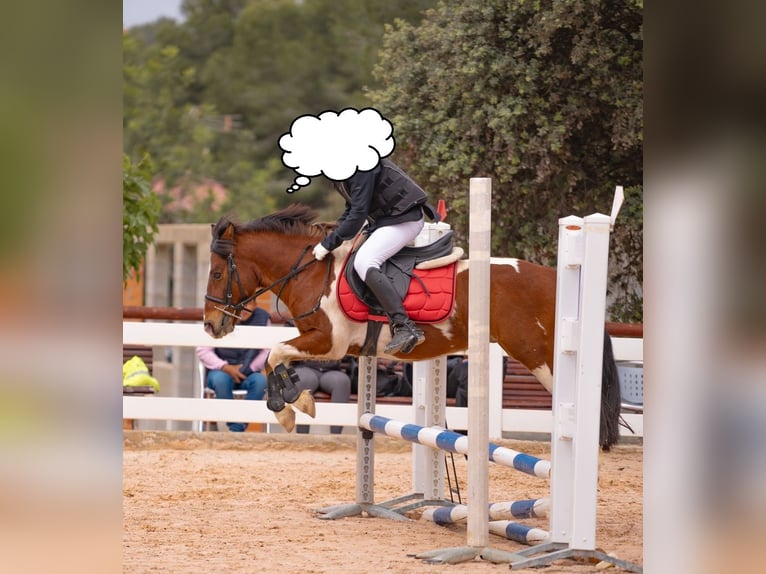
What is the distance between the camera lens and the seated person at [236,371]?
908 centimetres

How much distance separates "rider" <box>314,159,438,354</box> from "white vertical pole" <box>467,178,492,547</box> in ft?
3.37

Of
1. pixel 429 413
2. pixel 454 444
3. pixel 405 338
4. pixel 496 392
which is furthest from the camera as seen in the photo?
pixel 496 392

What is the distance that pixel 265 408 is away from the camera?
862 cm

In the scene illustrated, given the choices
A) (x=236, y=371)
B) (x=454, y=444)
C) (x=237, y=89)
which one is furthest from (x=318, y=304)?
(x=237, y=89)

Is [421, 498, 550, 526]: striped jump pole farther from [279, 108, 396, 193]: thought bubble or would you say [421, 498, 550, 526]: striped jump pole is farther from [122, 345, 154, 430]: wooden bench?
[122, 345, 154, 430]: wooden bench

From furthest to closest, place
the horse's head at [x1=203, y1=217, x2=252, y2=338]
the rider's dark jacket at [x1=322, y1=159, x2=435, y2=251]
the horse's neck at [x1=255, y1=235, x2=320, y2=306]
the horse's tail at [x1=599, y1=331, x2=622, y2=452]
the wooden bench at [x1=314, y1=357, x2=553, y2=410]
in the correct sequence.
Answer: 1. the wooden bench at [x1=314, y1=357, x2=553, y2=410]
2. the horse's head at [x1=203, y1=217, x2=252, y2=338]
3. the horse's neck at [x1=255, y1=235, x2=320, y2=306]
4. the rider's dark jacket at [x1=322, y1=159, x2=435, y2=251]
5. the horse's tail at [x1=599, y1=331, x2=622, y2=452]

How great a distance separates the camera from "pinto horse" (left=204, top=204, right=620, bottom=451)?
5.70 meters

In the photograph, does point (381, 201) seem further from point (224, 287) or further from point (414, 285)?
point (224, 287)

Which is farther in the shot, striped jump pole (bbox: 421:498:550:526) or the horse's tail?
the horse's tail

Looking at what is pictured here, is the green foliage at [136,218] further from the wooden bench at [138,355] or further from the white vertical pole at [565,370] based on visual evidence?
the white vertical pole at [565,370]

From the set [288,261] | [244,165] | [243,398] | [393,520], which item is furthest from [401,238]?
[244,165]

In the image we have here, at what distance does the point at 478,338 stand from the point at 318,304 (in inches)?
62.8

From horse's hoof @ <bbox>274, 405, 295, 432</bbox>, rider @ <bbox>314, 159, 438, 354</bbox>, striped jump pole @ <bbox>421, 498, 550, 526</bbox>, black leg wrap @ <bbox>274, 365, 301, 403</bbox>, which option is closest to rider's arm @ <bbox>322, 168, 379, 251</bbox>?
rider @ <bbox>314, 159, 438, 354</bbox>
